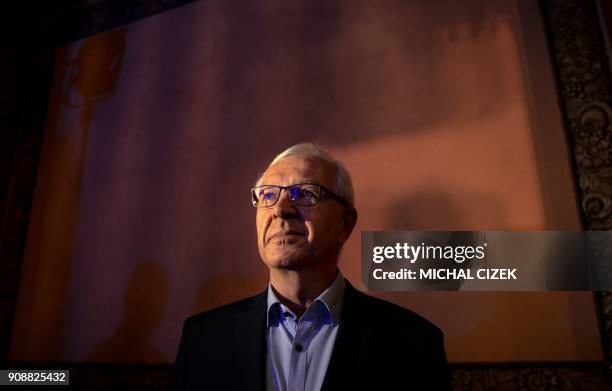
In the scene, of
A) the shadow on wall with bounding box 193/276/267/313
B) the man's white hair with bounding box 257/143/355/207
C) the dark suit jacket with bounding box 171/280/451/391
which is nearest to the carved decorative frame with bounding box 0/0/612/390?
the shadow on wall with bounding box 193/276/267/313

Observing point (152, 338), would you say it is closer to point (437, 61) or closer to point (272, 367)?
point (272, 367)

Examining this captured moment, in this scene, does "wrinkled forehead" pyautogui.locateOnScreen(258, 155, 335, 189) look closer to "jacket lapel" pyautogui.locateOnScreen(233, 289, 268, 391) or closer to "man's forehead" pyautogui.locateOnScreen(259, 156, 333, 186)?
"man's forehead" pyautogui.locateOnScreen(259, 156, 333, 186)

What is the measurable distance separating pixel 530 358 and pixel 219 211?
1.21m

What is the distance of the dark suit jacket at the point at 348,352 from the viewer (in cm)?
88

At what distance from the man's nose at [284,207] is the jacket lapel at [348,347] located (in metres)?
0.25

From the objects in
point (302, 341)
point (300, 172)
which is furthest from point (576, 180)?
point (302, 341)

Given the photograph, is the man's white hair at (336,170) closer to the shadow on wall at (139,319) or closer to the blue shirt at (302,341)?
the blue shirt at (302,341)

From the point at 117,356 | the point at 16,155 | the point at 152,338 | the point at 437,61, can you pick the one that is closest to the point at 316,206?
the point at 437,61

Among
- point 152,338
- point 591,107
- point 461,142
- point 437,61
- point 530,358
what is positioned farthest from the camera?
point 152,338

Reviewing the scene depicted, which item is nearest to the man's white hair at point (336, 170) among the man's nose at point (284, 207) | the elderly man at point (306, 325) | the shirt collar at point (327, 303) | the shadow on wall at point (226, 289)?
the elderly man at point (306, 325)

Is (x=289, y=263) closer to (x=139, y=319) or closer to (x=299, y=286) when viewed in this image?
(x=299, y=286)

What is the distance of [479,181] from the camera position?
140cm

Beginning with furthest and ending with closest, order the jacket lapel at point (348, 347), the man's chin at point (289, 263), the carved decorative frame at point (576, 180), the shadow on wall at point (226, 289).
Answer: the shadow on wall at point (226, 289) → the carved decorative frame at point (576, 180) → the man's chin at point (289, 263) → the jacket lapel at point (348, 347)

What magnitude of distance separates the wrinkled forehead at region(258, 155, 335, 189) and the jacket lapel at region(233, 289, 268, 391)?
282 millimetres
